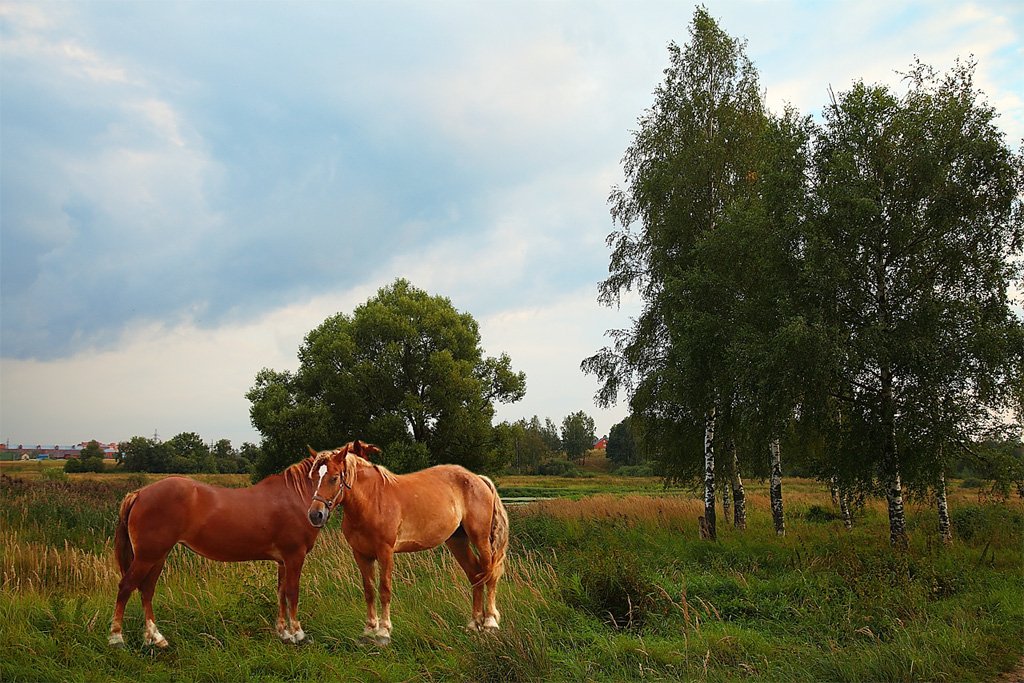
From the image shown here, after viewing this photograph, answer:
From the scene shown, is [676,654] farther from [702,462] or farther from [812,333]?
[702,462]

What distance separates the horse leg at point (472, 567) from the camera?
5965mm

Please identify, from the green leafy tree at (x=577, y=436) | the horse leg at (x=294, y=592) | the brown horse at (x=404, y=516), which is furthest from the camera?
the green leafy tree at (x=577, y=436)

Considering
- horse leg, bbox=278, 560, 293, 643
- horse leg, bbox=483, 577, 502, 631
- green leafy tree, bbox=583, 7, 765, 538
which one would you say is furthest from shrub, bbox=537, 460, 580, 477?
horse leg, bbox=278, 560, 293, 643

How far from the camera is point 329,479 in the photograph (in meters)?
4.85

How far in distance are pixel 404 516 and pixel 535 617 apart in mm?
2299

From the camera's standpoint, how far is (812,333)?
12.0m

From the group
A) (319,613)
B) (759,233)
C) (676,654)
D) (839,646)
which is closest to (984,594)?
(839,646)

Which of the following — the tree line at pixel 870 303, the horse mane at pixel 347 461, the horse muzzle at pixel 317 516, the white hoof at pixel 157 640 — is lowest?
the white hoof at pixel 157 640

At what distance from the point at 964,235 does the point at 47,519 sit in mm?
18314

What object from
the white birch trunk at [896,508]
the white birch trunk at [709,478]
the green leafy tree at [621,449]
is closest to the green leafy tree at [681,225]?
the white birch trunk at [709,478]

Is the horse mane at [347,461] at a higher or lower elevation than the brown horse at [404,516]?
higher

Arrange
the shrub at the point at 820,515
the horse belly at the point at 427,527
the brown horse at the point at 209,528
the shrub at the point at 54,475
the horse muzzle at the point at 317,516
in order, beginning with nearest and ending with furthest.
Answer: the horse muzzle at the point at 317,516
the brown horse at the point at 209,528
the horse belly at the point at 427,527
the shrub at the point at 54,475
the shrub at the point at 820,515

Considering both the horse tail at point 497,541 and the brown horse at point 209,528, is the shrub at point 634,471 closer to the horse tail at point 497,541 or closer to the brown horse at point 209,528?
the horse tail at point 497,541

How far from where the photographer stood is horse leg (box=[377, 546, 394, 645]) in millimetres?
5297
